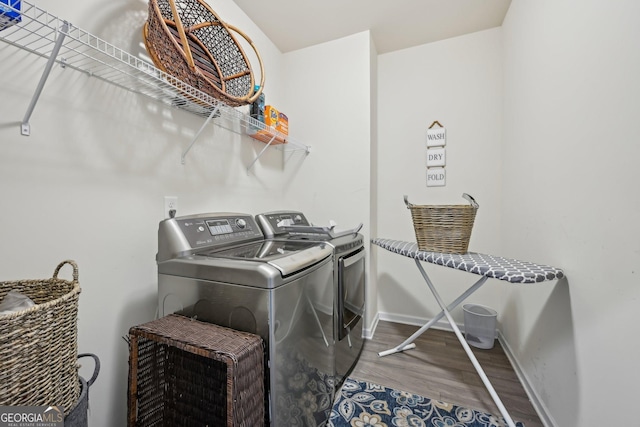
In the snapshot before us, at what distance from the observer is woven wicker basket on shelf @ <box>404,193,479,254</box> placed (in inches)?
56.6

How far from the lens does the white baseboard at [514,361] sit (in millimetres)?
1234

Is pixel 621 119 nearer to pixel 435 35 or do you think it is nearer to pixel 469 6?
pixel 469 6

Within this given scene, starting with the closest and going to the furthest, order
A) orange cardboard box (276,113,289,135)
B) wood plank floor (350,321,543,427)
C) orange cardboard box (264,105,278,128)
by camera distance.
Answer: wood plank floor (350,321,543,427) → orange cardboard box (264,105,278,128) → orange cardboard box (276,113,289,135)

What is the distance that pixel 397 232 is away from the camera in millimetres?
2426

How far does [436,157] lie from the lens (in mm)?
2283

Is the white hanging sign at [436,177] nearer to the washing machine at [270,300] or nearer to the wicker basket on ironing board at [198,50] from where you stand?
the washing machine at [270,300]

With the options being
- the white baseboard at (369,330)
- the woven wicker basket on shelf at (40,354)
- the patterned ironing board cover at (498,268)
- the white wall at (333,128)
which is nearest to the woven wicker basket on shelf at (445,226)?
the patterned ironing board cover at (498,268)

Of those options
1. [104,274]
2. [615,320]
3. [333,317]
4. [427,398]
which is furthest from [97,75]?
[427,398]

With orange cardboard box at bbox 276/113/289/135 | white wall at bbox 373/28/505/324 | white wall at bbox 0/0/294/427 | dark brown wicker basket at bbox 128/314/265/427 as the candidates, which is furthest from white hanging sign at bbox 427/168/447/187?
dark brown wicker basket at bbox 128/314/265/427

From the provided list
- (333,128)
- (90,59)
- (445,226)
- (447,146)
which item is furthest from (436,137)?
(90,59)

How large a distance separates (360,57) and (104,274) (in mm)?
2286

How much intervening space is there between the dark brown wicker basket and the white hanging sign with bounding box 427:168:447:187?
79.8 inches

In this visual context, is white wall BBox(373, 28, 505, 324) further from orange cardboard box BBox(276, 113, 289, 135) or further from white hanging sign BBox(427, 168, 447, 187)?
orange cardboard box BBox(276, 113, 289, 135)

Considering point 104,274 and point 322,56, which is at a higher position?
point 322,56
